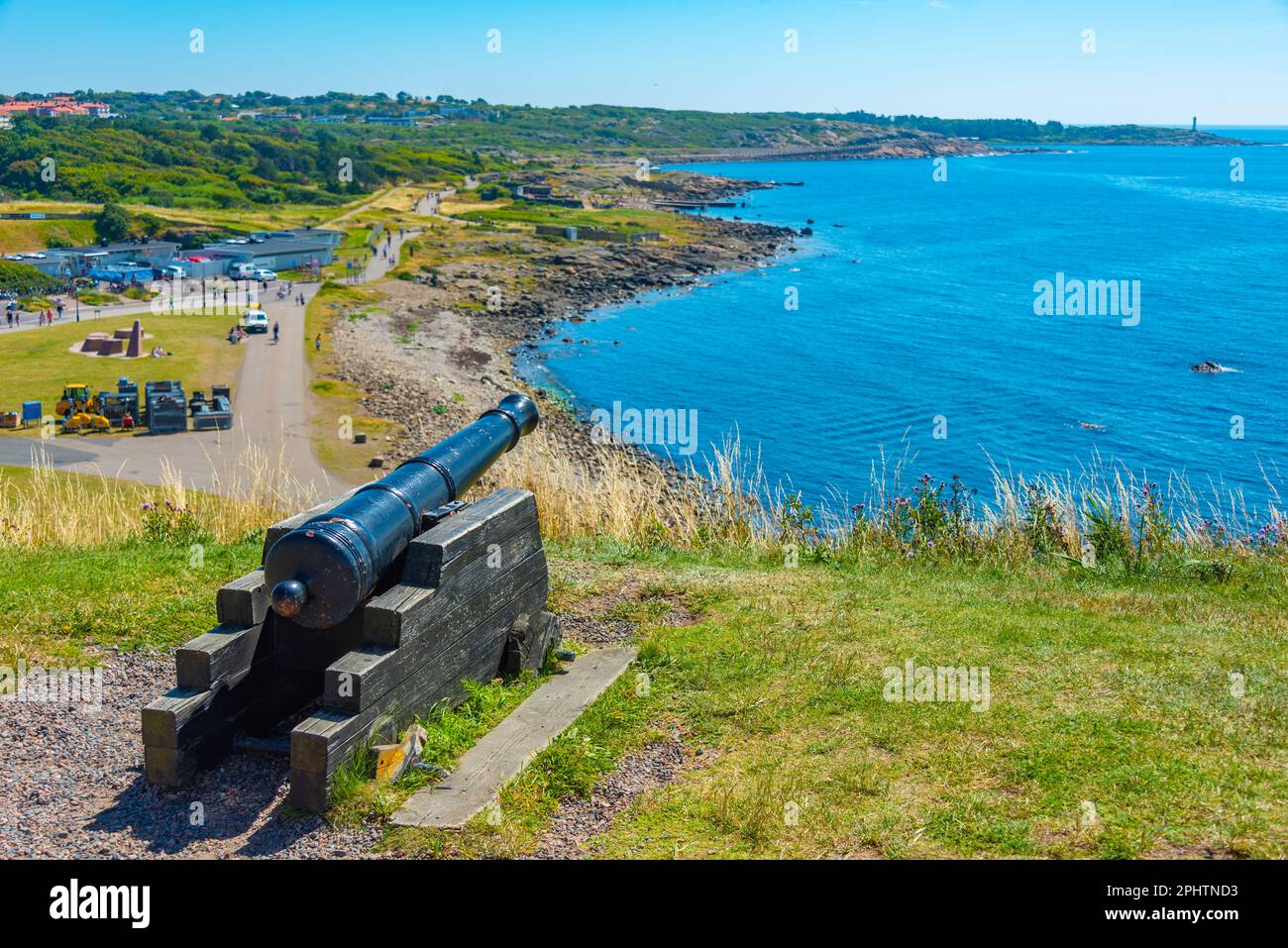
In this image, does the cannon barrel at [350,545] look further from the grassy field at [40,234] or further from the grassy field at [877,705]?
the grassy field at [40,234]

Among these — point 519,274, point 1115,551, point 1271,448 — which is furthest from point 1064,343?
point 1115,551

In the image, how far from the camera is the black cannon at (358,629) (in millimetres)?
5766

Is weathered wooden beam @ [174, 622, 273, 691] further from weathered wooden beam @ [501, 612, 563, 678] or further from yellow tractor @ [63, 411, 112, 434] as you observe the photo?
yellow tractor @ [63, 411, 112, 434]

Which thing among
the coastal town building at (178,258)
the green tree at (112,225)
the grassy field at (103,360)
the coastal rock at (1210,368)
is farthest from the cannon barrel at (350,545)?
the green tree at (112,225)

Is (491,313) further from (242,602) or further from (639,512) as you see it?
(242,602)

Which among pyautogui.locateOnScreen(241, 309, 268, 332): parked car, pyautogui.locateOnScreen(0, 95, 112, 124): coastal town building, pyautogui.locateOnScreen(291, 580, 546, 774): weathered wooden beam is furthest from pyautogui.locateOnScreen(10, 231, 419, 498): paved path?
pyautogui.locateOnScreen(0, 95, 112, 124): coastal town building

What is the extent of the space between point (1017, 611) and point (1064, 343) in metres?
51.6

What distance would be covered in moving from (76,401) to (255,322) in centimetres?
1464

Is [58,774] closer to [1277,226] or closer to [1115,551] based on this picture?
[1115,551]

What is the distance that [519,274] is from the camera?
235 feet

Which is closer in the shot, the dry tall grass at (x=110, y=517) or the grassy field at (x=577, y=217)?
the dry tall grass at (x=110, y=517)

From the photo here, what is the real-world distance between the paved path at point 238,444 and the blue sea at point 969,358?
1100 centimetres

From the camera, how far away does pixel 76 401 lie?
34969mm
